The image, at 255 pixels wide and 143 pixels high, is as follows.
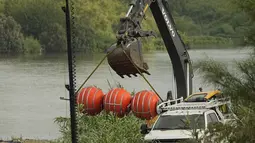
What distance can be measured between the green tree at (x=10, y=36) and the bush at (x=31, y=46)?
0.66m

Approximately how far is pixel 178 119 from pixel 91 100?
3753 millimetres

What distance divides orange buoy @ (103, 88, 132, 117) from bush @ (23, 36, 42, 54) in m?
60.3

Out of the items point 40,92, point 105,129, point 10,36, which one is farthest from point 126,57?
point 10,36

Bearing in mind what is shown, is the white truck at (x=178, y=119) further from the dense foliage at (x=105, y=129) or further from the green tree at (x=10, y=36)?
the green tree at (x=10, y=36)

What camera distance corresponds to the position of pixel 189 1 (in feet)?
224

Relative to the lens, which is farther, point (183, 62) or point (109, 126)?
point (183, 62)

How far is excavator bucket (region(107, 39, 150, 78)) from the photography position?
1318 centimetres

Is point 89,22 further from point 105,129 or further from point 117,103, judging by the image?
point 105,129

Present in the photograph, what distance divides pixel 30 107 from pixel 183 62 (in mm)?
13442

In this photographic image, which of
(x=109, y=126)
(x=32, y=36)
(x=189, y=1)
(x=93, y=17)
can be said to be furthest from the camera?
(x=32, y=36)

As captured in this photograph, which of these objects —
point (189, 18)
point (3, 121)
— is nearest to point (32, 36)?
point (189, 18)

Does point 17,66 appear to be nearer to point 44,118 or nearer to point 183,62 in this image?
point 44,118

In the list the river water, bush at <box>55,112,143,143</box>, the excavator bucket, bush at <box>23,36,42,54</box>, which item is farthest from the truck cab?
bush at <box>23,36,42,54</box>

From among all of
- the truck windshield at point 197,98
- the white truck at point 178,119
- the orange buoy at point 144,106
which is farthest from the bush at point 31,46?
the white truck at point 178,119
